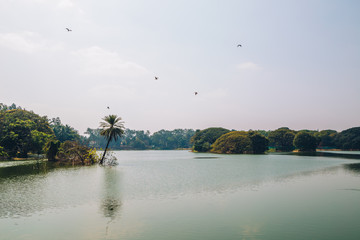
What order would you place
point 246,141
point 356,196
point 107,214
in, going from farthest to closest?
point 246,141 → point 356,196 → point 107,214

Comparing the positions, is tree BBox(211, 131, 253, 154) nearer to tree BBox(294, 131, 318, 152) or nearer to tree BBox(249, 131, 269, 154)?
tree BBox(249, 131, 269, 154)

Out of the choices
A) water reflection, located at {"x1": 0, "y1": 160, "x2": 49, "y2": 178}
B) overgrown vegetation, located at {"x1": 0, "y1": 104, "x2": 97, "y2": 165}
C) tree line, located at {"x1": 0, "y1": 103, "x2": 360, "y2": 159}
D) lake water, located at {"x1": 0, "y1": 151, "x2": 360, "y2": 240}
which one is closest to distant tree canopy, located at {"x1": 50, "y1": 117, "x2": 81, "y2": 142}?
tree line, located at {"x1": 0, "y1": 103, "x2": 360, "y2": 159}

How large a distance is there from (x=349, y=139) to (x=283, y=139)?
37.2 meters

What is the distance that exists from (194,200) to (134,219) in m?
6.98

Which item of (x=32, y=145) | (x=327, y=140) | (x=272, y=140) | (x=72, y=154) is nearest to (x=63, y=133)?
(x=32, y=145)

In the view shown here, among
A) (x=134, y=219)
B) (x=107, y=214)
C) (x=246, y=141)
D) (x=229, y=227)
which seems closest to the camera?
(x=229, y=227)

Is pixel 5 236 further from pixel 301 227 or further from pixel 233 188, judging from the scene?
pixel 233 188

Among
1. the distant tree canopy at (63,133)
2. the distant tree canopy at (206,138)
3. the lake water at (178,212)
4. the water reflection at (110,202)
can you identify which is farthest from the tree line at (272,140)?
the water reflection at (110,202)

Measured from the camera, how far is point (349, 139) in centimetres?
14850

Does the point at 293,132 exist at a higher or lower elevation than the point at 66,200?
higher

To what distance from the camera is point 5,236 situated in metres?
12.9

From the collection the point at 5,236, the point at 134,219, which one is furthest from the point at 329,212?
the point at 5,236

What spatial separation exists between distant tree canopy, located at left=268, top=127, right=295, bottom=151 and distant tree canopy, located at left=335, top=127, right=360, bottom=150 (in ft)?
99.0

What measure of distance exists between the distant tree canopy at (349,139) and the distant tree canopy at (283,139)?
30190mm
